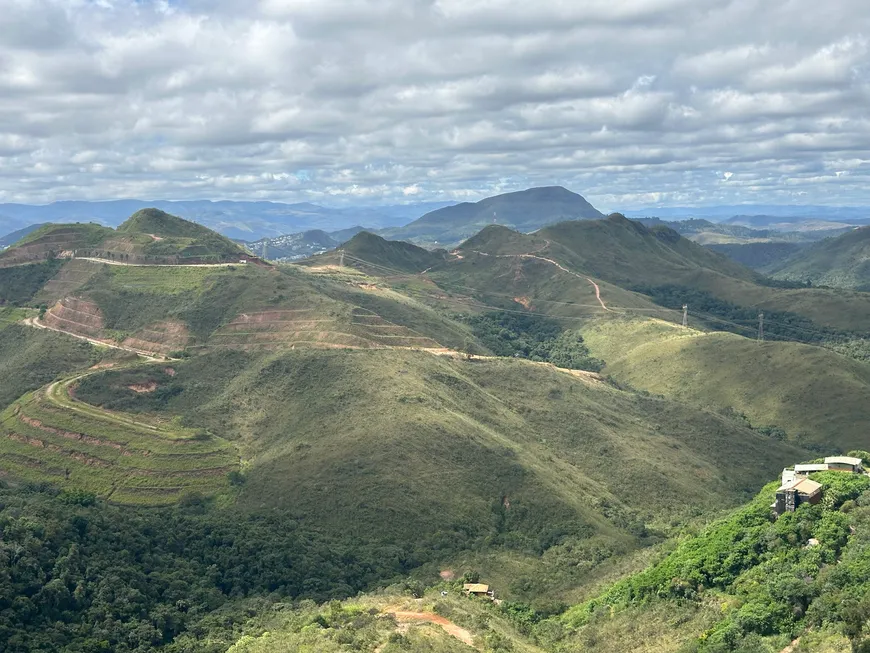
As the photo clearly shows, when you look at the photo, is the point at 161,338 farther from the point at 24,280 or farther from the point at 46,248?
the point at 46,248

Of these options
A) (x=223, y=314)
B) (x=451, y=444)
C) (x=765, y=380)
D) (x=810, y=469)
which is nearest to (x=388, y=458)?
(x=451, y=444)

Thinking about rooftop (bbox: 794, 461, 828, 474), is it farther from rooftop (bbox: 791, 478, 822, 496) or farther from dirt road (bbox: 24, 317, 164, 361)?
dirt road (bbox: 24, 317, 164, 361)

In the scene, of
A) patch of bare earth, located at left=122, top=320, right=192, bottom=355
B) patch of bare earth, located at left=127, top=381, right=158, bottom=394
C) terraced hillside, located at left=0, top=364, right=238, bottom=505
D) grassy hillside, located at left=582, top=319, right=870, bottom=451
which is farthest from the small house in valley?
grassy hillside, located at left=582, top=319, right=870, bottom=451

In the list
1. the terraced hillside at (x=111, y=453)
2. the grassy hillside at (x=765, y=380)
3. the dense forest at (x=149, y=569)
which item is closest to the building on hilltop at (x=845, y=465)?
the dense forest at (x=149, y=569)

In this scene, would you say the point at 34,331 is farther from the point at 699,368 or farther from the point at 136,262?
the point at 699,368

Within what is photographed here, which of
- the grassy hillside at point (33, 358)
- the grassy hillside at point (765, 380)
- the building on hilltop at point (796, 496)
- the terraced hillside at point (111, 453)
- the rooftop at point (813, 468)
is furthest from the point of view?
the grassy hillside at point (765, 380)

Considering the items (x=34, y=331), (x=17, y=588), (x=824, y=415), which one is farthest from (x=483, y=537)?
(x=34, y=331)

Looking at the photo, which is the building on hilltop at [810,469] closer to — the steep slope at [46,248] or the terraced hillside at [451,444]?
the terraced hillside at [451,444]
